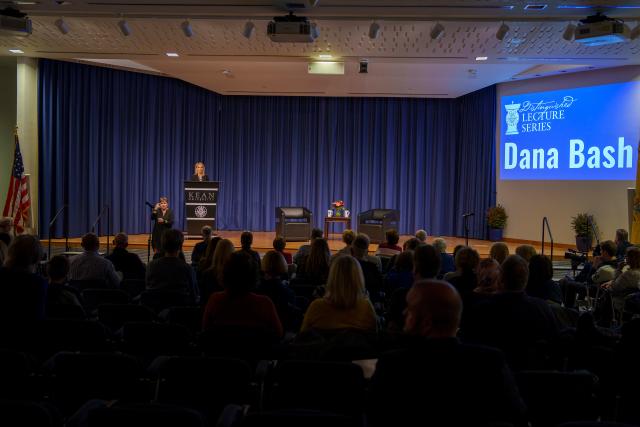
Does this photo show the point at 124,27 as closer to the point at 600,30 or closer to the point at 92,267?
the point at 92,267

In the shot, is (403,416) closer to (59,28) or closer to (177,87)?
(59,28)

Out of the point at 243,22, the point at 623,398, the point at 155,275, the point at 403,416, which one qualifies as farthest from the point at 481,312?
the point at 243,22

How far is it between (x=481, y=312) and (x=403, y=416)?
1416mm

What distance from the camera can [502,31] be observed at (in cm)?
864

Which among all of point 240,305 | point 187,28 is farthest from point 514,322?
point 187,28

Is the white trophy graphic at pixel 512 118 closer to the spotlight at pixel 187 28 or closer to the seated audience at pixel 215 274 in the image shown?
the spotlight at pixel 187 28

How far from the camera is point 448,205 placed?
1739 centimetres

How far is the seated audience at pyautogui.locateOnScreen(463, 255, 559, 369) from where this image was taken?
10.8 feet

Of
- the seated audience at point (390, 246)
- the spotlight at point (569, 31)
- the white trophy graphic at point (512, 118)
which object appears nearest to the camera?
the seated audience at point (390, 246)

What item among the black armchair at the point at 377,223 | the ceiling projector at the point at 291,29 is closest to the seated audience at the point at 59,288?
the ceiling projector at the point at 291,29

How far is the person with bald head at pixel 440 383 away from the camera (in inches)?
79.7

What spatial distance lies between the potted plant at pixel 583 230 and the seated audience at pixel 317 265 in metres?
8.12

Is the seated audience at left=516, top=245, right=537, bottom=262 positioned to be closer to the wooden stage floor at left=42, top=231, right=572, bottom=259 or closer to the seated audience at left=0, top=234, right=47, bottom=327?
the seated audience at left=0, top=234, right=47, bottom=327

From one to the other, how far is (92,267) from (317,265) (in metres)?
1.98
